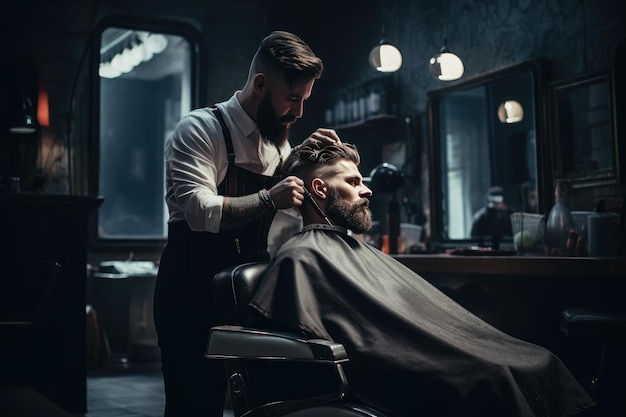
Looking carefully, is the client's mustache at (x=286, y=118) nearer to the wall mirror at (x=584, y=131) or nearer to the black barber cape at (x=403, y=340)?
the black barber cape at (x=403, y=340)

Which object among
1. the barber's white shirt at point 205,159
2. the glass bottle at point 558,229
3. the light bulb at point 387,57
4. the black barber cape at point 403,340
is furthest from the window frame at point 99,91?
the black barber cape at point 403,340

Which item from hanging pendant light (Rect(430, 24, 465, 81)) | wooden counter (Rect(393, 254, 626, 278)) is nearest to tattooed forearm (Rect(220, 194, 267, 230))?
wooden counter (Rect(393, 254, 626, 278))

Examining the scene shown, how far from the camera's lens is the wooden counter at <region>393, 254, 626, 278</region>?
8.72 ft

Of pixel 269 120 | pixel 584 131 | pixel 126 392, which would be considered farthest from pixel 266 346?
pixel 126 392

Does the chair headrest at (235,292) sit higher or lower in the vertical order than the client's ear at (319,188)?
lower

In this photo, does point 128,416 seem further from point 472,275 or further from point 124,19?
point 124,19

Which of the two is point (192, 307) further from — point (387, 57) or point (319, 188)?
point (387, 57)

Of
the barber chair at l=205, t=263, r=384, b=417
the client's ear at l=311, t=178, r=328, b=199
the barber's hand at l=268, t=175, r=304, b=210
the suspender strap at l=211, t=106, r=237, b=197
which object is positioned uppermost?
the suspender strap at l=211, t=106, r=237, b=197

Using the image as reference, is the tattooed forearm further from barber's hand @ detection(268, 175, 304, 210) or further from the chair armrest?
the chair armrest

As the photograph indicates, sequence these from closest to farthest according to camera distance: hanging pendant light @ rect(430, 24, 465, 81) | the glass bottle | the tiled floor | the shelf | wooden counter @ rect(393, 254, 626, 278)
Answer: wooden counter @ rect(393, 254, 626, 278) < the glass bottle < the tiled floor < hanging pendant light @ rect(430, 24, 465, 81) < the shelf

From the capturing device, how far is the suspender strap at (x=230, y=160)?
78.1 inches

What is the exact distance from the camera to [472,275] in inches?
137

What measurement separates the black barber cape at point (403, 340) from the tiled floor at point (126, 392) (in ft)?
6.53

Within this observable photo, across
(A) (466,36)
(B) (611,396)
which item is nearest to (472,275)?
(B) (611,396)
